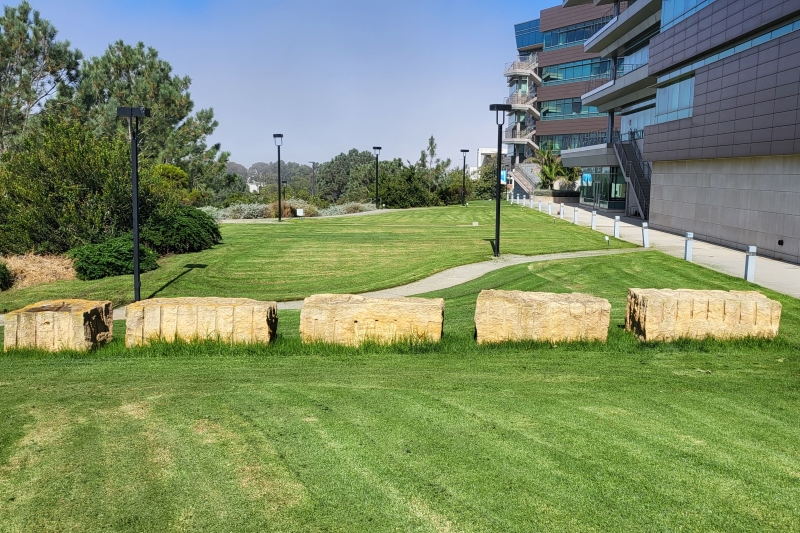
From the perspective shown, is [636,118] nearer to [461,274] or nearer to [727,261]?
[727,261]

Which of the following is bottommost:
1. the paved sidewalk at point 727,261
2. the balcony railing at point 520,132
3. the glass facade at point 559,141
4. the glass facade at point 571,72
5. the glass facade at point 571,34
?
the paved sidewalk at point 727,261

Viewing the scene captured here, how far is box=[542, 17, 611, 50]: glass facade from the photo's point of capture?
250 feet

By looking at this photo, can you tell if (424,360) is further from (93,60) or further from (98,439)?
(93,60)

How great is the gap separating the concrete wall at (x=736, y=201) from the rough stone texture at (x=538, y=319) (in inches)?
582

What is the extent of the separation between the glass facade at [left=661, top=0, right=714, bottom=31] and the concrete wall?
21.7 ft

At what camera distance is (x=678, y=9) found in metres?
31.7

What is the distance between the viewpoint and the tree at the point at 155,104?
4966 cm

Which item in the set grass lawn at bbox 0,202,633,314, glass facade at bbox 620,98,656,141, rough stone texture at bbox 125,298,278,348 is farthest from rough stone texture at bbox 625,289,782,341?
glass facade at bbox 620,98,656,141

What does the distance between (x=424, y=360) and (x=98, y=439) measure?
4.72 meters

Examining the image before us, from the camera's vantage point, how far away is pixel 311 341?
10438 mm

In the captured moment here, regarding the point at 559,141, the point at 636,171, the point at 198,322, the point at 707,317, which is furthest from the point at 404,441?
the point at 559,141

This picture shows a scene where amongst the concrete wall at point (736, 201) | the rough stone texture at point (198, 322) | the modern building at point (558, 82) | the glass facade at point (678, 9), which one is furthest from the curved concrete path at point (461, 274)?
the modern building at point (558, 82)

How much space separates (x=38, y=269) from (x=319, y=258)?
9587mm

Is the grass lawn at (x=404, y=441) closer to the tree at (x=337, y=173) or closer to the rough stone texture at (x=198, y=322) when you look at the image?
the rough stone texture at (x=198, y=322)
